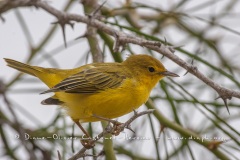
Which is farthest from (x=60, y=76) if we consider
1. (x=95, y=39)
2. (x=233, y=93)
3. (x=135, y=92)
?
(x=233, y=93)

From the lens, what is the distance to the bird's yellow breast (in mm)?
4004

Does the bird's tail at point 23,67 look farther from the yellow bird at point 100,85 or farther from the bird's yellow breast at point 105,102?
the bird's yellow breast at point 105,102

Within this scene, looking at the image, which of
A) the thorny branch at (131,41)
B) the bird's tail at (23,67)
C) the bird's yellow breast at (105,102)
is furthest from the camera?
the bird's tail at (23,67)

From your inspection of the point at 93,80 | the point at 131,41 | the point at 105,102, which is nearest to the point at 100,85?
the point at 93,80

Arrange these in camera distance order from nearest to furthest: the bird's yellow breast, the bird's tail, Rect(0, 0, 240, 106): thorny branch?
Rect(0, 0, 240, 106): thorny branch < the bird's yellow breast < the bird's tail

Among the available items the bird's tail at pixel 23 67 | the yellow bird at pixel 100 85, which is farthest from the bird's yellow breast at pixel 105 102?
the bird's tail at pixel 23 67

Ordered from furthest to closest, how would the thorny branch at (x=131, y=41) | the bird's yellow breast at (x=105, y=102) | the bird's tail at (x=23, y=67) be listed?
1. the bird's tail at (x=23, y=67)
2. the bird's yellow breast at (x=105, y=102)
3. the thorny branch at (x=131, y=41)

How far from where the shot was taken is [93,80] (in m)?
4.23

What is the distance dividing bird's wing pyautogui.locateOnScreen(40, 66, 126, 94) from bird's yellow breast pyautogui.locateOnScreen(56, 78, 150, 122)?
2.3 inches

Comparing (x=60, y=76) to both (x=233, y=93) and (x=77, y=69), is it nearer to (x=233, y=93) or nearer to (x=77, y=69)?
(x=77, y=69)

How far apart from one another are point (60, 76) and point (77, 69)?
17cm

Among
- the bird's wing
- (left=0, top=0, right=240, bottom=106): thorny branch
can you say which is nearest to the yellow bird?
the bird's wing

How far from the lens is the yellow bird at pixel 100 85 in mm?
4020

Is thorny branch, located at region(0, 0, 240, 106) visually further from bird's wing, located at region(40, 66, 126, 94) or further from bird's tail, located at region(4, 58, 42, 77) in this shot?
bird's tail, located at region(4, 58, 42, 77)
